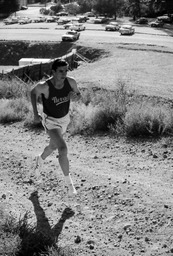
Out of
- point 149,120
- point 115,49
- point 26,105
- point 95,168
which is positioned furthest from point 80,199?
point 115,49

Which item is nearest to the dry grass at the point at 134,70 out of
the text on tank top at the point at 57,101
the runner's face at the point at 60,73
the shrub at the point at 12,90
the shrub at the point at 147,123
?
the shrub at the point at 12,90

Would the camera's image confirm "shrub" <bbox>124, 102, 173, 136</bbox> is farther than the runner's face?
Yes

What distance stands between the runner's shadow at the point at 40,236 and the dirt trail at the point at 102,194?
3 cm

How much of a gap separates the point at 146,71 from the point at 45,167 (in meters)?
14.6

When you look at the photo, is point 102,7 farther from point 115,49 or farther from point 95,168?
point 95,168

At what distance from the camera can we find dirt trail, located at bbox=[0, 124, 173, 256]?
4902 millimetres

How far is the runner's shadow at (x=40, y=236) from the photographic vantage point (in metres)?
4.68

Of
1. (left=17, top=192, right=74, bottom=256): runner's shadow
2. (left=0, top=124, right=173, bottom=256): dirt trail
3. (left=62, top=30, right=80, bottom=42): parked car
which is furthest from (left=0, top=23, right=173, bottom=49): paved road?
(left=17, top=192, right=74, bottom=256): runner's shadow

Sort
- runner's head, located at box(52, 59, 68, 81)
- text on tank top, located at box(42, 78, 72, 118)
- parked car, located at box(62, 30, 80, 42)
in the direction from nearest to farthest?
runner's head, located at box(52, 59, 68, 81)
text on tank top, located at box(42, 78, 72, 118)
parked car, located at box(62, 30, 80, 42)

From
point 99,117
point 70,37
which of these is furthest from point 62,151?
point 70,37

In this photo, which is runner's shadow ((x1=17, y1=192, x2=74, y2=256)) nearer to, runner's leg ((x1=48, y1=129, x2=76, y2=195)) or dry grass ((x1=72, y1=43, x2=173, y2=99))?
runner's leg ((x1=48, y1=129, x2=76, y2=195))

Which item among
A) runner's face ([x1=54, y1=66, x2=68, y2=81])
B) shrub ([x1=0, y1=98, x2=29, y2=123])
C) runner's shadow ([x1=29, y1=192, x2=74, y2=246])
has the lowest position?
shrub ([x1=0, y1=98, x2=29, y2=123])

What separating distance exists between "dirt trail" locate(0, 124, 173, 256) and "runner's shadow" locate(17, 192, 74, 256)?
0.09 feet

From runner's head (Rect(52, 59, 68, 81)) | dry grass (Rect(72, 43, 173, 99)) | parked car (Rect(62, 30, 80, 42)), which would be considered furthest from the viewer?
parked car (Rect(62, 30, 80, 42))
